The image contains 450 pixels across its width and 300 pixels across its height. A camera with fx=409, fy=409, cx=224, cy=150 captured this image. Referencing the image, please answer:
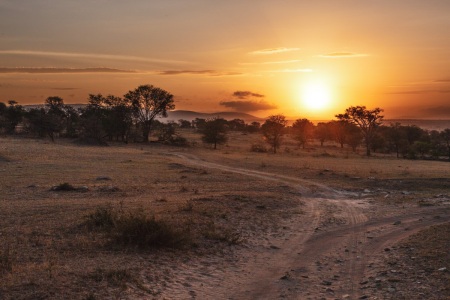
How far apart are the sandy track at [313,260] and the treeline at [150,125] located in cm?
4653

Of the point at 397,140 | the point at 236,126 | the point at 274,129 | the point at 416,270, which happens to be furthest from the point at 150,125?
the point at 416,270

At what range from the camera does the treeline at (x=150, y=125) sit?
219 feet

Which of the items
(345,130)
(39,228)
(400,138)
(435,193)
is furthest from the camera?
(345,130)

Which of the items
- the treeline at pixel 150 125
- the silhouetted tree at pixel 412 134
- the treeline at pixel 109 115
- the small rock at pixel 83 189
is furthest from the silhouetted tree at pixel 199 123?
the small rock at pixel 83 189

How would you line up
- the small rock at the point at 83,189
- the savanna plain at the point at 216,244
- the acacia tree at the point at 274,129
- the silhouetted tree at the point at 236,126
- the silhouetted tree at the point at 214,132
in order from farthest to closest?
the silhouetted tree at the point at 236,126 < the silhouetted tree at the point at 214,132 < the acacia tree at the point at 274,129 < the small rock at the point at 83,189 < the savanna plain at the point at 216,244

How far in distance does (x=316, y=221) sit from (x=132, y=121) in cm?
6524

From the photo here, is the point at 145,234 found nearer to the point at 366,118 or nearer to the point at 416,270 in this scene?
the point at 416,270

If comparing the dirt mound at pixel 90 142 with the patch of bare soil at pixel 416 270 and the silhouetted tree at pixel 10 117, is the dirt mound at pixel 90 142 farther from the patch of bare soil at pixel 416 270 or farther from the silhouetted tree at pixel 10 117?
the patch of bare soil at pixel 416 270

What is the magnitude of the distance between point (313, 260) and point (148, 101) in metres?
73.1

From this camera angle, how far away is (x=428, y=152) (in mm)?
66625

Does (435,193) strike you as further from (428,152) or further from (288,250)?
(428,152)

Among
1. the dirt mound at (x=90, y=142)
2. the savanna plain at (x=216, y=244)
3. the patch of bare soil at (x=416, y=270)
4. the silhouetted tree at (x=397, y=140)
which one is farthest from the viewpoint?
the silhouetted tree at (x=397, y=140)

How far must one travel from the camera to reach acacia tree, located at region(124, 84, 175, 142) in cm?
8000

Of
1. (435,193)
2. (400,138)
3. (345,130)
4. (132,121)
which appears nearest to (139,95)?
(132,121)
